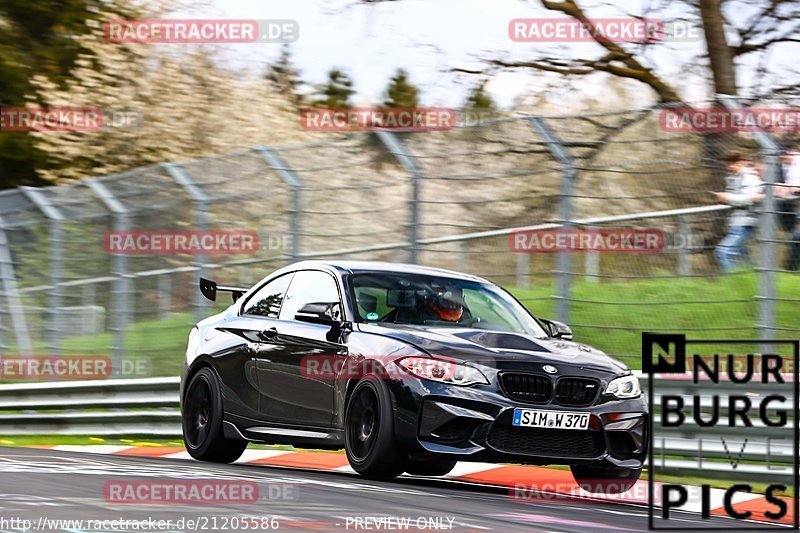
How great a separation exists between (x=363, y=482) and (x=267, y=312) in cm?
223

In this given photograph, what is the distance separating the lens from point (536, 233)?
12547 millimetres

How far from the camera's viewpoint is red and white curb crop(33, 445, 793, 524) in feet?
30.6

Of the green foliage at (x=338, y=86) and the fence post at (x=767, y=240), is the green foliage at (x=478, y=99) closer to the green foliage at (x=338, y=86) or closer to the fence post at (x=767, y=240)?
the fence post at (x=767, y=240)

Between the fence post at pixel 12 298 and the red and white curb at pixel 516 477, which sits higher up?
the fence post at pixel 12 298

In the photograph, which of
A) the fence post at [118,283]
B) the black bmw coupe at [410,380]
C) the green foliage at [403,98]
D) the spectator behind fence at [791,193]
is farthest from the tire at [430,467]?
the green foliage at [403,98]

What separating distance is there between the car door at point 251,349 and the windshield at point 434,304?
822mm

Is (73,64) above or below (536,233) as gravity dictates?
above

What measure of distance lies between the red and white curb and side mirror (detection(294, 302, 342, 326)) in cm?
130

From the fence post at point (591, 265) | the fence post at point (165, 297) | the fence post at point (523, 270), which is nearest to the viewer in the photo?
the fence post at point (591, 265)

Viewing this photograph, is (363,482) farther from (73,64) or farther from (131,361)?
(73,64)

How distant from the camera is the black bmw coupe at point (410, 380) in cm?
921

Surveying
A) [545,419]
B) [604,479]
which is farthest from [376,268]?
[604,479]

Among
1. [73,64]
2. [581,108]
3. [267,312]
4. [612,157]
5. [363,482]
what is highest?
[73,64]

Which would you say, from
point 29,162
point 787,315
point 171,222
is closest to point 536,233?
point 787,315
